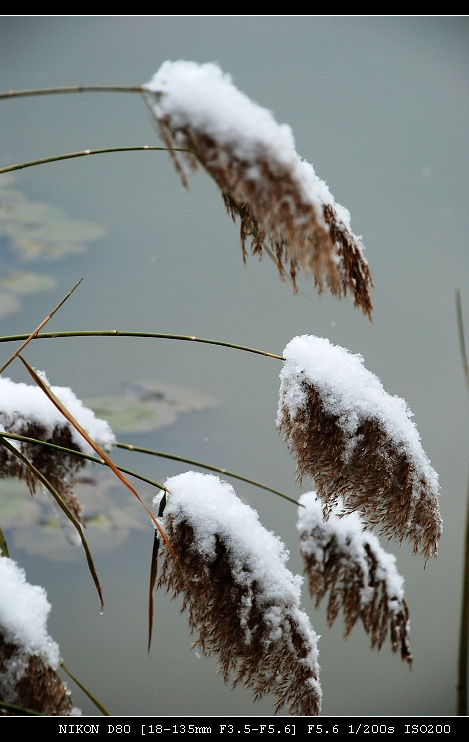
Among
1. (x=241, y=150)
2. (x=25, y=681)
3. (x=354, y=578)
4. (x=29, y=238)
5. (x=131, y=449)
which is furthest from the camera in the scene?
(x=29, y=238)

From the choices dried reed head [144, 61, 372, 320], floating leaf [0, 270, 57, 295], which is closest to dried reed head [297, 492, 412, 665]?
dried reed head [144, 61, 372, 320]

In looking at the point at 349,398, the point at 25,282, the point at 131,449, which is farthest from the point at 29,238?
the point at 349,398

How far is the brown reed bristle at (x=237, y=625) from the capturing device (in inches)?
22.0

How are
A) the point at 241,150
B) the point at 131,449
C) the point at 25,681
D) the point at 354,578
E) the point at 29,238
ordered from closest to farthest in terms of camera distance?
the point at 241,150
the point at 25,681
the point at 131,449
the point at 354,578
the point at 29,238

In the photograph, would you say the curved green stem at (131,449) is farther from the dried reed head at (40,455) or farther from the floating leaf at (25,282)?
the floating leaf at (25,282)

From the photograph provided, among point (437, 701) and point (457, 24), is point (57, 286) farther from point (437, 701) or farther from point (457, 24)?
point (437, 701)

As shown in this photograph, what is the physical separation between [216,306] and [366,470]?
4.25 ft

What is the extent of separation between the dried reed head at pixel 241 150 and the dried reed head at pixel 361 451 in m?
0.19

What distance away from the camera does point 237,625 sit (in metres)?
0.56

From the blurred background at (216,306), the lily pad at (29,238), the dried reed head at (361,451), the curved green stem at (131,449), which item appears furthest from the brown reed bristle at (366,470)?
the lily pad at (29,238)

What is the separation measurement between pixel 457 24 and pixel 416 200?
53cm

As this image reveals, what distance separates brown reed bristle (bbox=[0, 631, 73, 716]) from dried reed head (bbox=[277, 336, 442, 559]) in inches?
12.1

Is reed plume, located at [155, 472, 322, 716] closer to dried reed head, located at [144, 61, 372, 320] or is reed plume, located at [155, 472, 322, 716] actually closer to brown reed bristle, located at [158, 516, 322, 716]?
brown reed bristle, located at [158, 516, 322, 716]

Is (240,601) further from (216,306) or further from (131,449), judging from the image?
(216,306)
